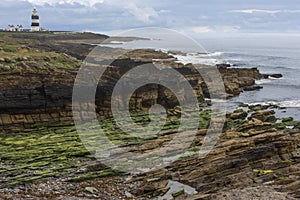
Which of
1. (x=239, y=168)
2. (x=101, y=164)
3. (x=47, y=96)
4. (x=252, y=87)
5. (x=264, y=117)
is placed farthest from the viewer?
(x=252, y=87)

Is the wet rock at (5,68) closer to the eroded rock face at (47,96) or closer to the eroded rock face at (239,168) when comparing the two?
the eroded rock face at (47,96)


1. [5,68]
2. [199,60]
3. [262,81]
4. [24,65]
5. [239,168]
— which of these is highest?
[199,60]

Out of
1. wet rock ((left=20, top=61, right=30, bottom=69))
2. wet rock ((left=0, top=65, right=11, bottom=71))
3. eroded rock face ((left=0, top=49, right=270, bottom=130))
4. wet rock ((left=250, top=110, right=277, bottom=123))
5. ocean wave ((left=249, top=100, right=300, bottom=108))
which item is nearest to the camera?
eroded rock face ((left=0, top=49, right=270, bottom=130))

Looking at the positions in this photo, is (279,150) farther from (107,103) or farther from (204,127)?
(107,103)

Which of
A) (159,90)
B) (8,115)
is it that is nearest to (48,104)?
(8,115)

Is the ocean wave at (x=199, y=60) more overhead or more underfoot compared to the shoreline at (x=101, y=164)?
more overhead

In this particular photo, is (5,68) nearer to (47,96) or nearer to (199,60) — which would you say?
(47,96)

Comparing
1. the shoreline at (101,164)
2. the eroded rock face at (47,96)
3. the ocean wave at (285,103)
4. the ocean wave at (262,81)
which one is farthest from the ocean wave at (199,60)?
the shoreline at (101,164)

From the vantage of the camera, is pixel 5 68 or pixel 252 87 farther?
pixel 252 87

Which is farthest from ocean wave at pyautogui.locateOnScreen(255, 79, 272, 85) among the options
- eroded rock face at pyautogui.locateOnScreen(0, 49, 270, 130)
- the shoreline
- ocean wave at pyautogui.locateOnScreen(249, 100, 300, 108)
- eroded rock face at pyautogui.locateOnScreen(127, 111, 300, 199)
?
eroded rock face at pyautogui.locateOnScreen(127, 111, 300, 199)

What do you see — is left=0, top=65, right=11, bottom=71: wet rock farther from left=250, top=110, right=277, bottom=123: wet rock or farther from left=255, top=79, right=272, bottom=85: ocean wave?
left=255, top=79, right=272, bottom=85: ocean wave

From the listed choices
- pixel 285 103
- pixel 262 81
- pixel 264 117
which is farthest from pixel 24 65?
pixel 262 81

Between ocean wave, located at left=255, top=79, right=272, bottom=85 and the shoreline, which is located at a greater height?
ocean wave, located at left=255, top=79, right=272, bottom=85

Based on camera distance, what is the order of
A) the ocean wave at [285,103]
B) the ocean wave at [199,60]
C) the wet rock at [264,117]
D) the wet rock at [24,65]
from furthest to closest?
1. the ocean wave at [199,60]
2. the ocean wave at [285,103]
3. the wet rock at [24,65]
4. the wet rock at [264,117]
